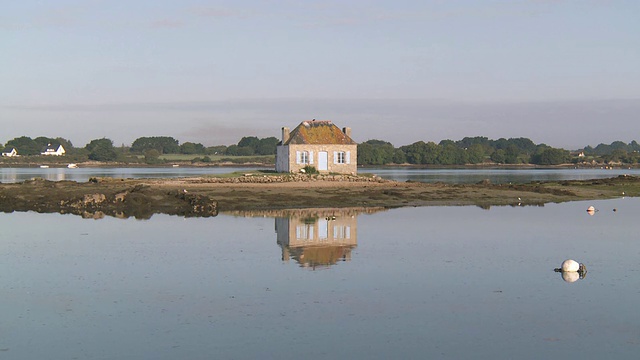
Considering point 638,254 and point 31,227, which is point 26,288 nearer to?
point 31,227

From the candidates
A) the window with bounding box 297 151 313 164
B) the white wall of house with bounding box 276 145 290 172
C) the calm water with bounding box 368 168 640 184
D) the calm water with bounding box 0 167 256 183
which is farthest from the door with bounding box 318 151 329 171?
the calm water with bounding box 0 167 256 183

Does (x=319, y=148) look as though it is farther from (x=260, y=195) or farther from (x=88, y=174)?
(x=88, y=174)

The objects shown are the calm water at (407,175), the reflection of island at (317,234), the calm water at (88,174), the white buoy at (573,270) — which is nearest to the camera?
the white buoy at (573,270)

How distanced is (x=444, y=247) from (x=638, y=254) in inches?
246

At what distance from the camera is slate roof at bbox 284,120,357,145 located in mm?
68562

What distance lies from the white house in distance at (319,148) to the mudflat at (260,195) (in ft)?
13.6

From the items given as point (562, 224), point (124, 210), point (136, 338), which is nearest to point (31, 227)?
point (124, 210)

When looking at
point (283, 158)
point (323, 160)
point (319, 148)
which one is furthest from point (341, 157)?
point (283, 158)

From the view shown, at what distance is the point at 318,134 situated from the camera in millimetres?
69625

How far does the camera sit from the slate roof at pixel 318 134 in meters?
68.6

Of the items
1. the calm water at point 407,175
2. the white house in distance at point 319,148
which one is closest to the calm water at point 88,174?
the calm water at point 407,175

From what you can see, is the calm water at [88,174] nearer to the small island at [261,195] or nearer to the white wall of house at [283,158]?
the white wall of house at [283,158]

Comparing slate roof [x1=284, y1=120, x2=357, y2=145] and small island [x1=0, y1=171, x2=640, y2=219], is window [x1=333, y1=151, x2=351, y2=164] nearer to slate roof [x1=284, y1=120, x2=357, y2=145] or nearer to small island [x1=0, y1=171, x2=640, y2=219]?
slate roof [x1=284, y1=120, x2=357, y2=145]

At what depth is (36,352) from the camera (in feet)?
41.7
